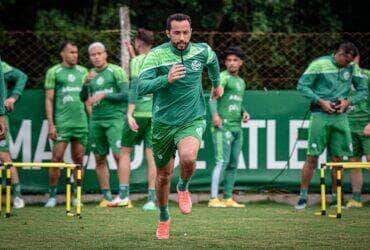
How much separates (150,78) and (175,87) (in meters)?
0.29

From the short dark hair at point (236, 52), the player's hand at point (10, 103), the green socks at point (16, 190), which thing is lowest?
the green socks at point (16, 190)

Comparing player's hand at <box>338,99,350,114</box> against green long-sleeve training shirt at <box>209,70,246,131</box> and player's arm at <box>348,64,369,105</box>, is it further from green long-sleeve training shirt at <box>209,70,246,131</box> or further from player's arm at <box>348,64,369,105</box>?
green long-sleeve training shirt at <box>209,70,246,131</box>

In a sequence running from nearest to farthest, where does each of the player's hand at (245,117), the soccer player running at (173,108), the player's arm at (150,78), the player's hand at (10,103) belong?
the player's arm at (150,78)
the soccer player running at (173,108)
the player's hand at (10,103)
the player's hand at (245,117)

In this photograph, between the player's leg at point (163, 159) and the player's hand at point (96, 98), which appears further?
the player's hand at point (96, 98)

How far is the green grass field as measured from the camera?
9.34 metres

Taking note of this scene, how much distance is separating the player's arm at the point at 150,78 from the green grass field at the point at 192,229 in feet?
4.89

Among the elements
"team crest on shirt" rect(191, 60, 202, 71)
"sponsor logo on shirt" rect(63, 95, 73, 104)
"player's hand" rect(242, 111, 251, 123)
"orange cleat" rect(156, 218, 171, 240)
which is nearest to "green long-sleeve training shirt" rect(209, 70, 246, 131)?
"player's hand" rect(242, 111, 251, 123)

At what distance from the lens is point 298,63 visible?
51.9 ft

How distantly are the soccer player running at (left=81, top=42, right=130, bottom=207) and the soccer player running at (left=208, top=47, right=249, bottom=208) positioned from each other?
4.76ft

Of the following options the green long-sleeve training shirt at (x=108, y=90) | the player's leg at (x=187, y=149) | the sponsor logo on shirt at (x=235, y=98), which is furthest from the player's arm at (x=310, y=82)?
the player's leg at (x=187, y=149)

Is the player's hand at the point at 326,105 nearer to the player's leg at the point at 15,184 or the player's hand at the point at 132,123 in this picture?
the player's hand at the point at 132,123

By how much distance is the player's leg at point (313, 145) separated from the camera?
13.9 m

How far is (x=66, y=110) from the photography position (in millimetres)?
14617

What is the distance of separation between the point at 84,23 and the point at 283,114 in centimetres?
478
